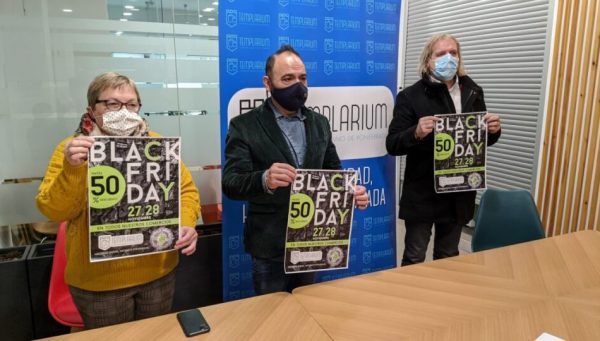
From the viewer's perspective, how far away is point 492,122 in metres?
2.46

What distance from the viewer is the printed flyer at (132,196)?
149 cm

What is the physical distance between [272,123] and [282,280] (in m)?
0.78

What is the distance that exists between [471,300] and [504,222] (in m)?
1.19

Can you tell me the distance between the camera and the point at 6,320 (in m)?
2.53

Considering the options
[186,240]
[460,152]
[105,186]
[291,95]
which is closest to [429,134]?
[460,152]

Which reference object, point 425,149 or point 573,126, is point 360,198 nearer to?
point 425,149

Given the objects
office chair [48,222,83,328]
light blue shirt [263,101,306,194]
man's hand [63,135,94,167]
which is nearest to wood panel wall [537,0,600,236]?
light blue shirt [263,101,306,194]

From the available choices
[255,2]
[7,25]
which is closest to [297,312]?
[255,2]

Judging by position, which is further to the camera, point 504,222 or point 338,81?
point 338,81

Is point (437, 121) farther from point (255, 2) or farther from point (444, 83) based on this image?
point (255, 2)

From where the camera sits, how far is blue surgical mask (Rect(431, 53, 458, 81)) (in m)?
2.44

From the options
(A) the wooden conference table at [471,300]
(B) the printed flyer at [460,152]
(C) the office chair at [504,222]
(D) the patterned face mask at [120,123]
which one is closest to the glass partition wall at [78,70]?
(D) the patterned face mask at [120,123]

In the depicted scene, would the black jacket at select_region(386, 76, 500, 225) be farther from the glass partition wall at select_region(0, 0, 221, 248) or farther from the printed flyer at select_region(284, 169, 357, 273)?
the glass partition wall at select_region(0, 0, 221, 248)

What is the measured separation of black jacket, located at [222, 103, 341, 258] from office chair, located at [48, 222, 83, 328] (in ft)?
3.55
